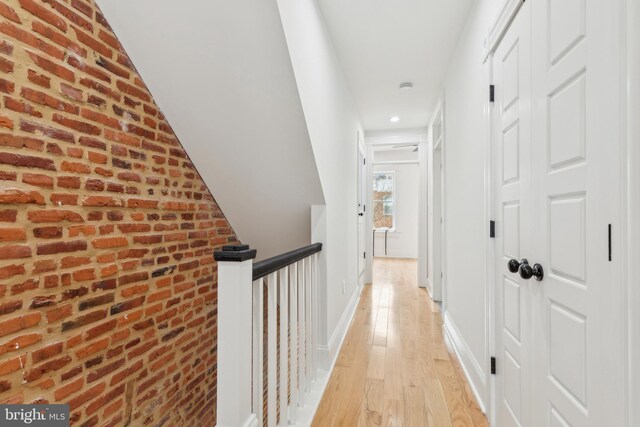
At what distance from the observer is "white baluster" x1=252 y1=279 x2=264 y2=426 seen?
1302mm

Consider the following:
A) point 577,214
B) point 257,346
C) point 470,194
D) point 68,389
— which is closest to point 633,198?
point 577,214

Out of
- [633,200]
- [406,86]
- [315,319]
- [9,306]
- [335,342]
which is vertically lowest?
[335,342]

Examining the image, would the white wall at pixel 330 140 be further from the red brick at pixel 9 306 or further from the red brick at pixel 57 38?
the red brick at pixel 9 306

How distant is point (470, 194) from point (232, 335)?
179 cm

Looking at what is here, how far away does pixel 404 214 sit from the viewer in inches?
292

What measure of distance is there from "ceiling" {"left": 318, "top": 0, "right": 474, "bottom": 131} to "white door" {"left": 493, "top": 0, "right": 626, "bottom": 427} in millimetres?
909

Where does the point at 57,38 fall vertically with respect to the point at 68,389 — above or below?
above

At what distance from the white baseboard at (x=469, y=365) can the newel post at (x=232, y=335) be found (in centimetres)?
140

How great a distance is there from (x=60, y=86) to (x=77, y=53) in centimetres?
20

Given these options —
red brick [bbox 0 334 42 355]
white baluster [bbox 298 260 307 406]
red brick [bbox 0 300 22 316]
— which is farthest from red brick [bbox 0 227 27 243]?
white baluster [bbox 298 260 307 406]

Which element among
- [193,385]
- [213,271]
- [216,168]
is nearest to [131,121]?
[216,168]

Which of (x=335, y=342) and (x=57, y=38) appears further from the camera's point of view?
(x=335, y=342)

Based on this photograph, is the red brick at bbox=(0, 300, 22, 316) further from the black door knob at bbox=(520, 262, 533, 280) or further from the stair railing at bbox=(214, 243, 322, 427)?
the black door knob at bbox=(520, 262, 533, 280)

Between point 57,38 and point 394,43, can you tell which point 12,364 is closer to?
point 57,38
